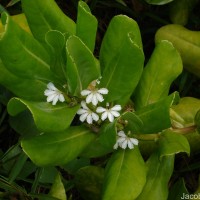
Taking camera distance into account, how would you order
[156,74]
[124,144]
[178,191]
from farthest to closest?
[178,191] < [156,74] < [124,144]

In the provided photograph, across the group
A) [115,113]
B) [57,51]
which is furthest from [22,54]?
[115,113]

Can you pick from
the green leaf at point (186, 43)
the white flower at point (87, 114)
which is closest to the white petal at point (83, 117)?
the white flower at point (87, 114)

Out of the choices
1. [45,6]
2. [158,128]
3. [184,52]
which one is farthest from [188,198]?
[45,6]

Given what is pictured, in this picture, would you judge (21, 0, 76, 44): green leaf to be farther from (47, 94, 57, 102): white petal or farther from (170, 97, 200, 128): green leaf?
(170, 97, 200, 128): green leaf

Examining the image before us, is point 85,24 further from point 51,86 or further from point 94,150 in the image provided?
point 94,150

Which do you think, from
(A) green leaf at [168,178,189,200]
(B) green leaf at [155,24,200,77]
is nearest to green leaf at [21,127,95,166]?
(A) green leaf at [168,178,189,200]

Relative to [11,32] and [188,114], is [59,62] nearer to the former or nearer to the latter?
[11,32]
